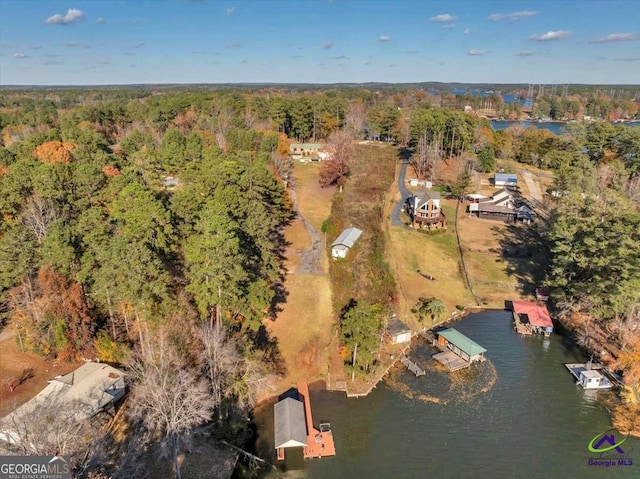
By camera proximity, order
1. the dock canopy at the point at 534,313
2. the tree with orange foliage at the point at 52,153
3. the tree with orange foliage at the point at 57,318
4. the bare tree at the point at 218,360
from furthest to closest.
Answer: the tree with orange foliage at the point at 52,153, the dock canopy at the point at 534,313, the tree with orange foliage at the point at 57,318, the bare tree at the point at 218,360

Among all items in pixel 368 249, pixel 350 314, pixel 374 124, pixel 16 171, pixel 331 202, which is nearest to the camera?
pixel 350 314

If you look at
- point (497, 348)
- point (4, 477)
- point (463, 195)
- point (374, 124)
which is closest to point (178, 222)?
point (4, 477)

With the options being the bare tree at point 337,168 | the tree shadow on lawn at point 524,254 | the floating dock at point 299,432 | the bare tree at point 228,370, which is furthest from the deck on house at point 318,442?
the bare tree at point 337,168

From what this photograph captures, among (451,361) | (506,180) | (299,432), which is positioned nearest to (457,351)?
(451,361)

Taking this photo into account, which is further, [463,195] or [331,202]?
[463,195]

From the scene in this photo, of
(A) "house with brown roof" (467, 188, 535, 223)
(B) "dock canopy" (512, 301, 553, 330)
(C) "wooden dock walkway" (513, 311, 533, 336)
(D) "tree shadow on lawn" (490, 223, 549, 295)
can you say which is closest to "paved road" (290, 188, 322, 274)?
(C) "wooden dock walkway" (513, 311, 533, 336)

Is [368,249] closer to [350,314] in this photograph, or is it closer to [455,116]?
[350,314]

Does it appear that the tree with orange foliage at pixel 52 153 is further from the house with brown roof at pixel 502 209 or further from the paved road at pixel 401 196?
the house with brown roof at pixel 502 209
